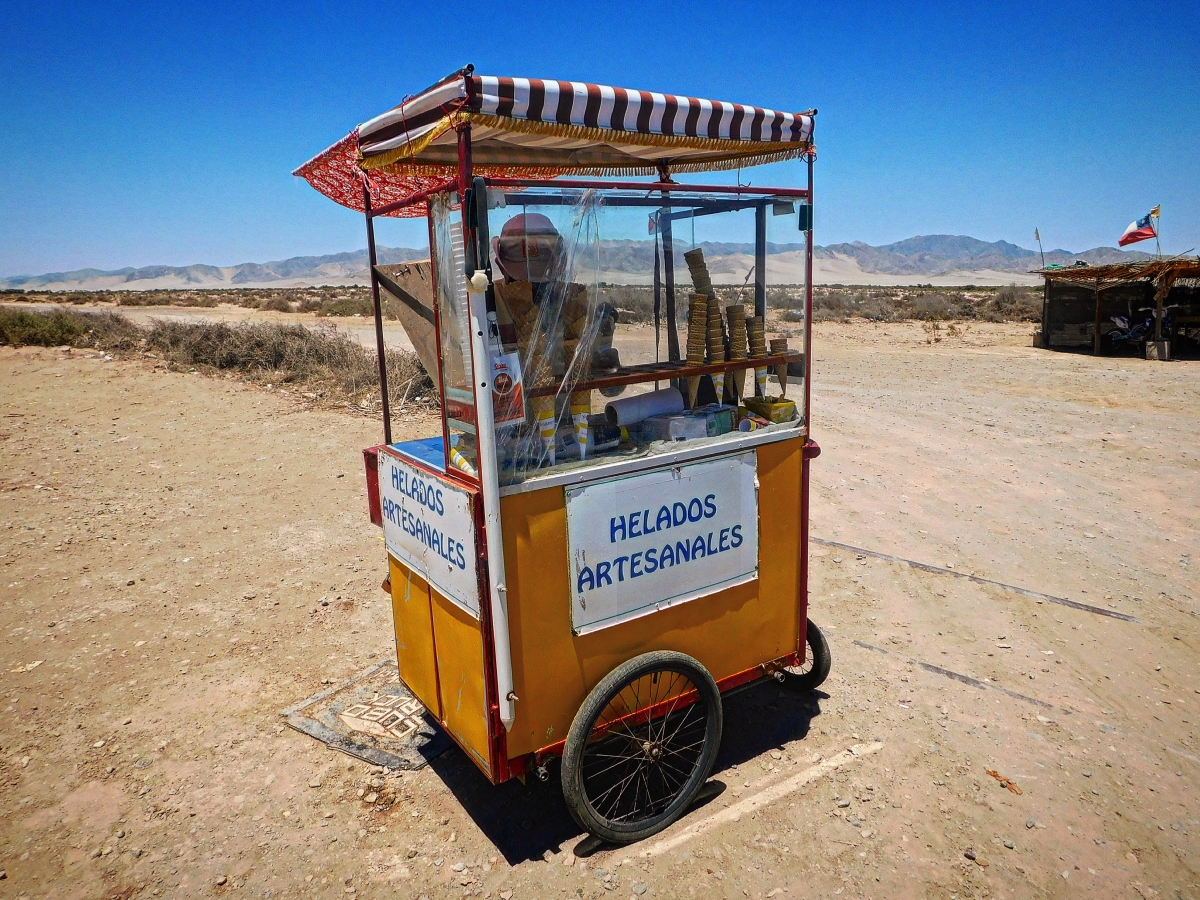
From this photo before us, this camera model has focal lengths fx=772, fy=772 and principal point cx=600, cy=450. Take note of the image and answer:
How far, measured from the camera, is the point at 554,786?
3.48m

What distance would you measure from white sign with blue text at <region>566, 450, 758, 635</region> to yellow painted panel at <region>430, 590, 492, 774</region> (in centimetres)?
40

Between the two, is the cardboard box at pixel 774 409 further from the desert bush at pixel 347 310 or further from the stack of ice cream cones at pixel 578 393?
the desert bush at pixel 347 310

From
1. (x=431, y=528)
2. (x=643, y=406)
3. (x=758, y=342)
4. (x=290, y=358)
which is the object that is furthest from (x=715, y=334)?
(x=290, y=358)

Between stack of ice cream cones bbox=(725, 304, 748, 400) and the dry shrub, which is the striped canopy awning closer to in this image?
stack of ice cream cones bbox=(725, 304, 748, 400)

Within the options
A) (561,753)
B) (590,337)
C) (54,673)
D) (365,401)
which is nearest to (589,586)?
(561,753)

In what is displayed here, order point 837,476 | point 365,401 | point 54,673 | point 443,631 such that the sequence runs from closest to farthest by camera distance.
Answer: point 443,631 → point 54,673 → point 837,476 → point 365,401

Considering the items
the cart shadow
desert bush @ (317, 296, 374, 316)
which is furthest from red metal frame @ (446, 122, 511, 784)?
desert bush @ (317, 296, 374, 316)

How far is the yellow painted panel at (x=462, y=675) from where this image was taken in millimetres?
2891

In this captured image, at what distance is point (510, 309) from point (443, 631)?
133 cm

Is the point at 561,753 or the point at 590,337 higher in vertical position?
the point at 590,337

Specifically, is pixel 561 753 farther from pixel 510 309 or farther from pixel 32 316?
pixel 32 316

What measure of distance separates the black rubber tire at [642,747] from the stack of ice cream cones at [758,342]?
1331 mm

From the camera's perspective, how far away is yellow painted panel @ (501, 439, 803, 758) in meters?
2.78

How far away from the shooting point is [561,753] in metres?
2.97
